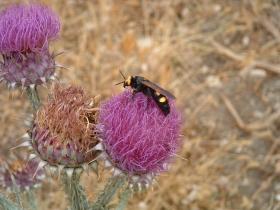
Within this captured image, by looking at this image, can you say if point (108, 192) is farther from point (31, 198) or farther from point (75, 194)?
point (31, 198)

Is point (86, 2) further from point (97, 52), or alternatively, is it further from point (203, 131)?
point (203, 131)

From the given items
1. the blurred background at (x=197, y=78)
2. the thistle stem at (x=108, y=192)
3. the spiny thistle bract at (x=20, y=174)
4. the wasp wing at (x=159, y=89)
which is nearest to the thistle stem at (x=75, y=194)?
the thistle stem at (x=108, y=192)

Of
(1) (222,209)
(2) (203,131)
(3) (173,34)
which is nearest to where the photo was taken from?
(1) (222,209)

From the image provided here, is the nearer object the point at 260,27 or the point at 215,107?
the point at 215,107

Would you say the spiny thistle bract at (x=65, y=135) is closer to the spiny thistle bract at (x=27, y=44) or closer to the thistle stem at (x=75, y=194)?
the thistle stem at (x=75, y=194)

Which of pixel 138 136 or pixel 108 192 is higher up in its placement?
pixel 138 136

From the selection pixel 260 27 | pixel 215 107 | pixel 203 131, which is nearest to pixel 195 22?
pixel 260 27

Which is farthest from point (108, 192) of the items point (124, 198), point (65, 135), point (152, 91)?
point (152, 91)
